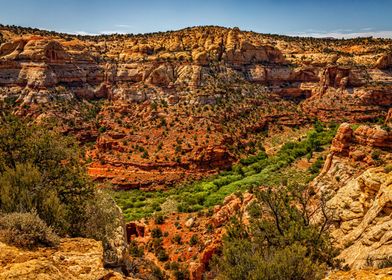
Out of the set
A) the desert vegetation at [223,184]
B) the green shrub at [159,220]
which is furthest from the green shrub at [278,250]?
the green shrub at [159,220]

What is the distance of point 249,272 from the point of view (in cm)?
1376

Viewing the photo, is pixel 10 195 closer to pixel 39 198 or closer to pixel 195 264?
pixel 39 198

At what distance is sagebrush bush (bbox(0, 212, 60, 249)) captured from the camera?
458 inches

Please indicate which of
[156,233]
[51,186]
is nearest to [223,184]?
[156,233]

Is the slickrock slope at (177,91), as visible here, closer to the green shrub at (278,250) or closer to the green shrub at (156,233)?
the green shrub at (156,233)

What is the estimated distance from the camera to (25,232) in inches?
469

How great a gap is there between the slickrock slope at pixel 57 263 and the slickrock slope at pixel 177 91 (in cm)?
4274

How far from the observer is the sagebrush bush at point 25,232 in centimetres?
1163

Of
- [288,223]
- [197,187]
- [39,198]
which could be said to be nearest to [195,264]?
[288,223]

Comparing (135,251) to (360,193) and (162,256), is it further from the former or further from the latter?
(360,193)

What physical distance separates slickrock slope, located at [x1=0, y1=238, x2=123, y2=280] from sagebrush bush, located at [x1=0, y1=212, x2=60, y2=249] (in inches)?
13.6

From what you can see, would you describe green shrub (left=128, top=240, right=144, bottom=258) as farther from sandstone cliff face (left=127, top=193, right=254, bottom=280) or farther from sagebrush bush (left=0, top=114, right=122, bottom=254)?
sagebrush bush (left=0, top=114, right=122, bottom=254)

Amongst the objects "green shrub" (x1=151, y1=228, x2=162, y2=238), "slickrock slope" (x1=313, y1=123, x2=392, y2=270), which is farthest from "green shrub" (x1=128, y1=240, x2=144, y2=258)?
"slickrock slope" (x1=313, y1=123, x2=392, y2=270)

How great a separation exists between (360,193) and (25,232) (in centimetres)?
1965
